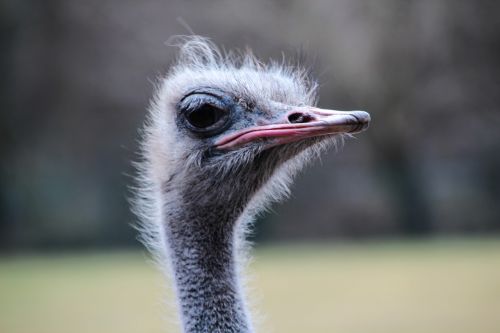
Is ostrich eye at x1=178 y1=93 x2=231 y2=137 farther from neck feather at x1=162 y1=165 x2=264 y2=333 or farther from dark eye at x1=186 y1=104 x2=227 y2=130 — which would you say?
neck feather at x1=162 y1=165 x2=264 y2=333

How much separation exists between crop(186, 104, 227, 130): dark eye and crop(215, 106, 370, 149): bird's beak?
0.05 meters

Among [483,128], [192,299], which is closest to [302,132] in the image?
[192,299]

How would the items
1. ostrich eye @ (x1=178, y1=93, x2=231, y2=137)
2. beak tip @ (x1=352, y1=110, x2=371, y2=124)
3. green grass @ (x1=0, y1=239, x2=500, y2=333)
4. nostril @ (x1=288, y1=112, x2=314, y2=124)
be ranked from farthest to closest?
green grass @ (x1=0, y1=239, x2=500, y2=333) < ostrich eye @ (x1=178, y1=93, x2=231, y2=137) < nostril @ (x1=288, y1=112, x2=314, y2=124) < beak tip @ (x1=352, y1=110, x2=371, y2=124)

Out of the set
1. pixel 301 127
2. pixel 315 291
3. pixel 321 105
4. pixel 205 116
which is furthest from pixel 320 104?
pixel 301 127

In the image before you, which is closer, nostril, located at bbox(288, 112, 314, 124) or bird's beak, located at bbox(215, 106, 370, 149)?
bird's beak, located at bbox(215, 106, 370, 149)

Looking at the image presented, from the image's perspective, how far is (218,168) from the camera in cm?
236

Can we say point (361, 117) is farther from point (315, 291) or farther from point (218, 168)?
point (315, 291)

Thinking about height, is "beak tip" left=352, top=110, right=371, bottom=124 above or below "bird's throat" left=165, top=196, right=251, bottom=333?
above

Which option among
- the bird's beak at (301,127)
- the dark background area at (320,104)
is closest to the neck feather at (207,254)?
the bird's beak at (301,127)

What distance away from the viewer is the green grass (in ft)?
23.5

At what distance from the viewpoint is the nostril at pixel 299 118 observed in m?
2.23

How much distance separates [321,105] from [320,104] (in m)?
0.21

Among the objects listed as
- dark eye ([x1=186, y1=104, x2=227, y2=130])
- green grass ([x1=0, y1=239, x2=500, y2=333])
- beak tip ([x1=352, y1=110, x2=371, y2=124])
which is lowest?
beak tip ([x1=352, y1=110, x2=371, y2=124])

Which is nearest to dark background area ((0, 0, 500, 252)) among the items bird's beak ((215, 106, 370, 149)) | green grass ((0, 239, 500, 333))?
green grass ((0, 239, 500, 333))
